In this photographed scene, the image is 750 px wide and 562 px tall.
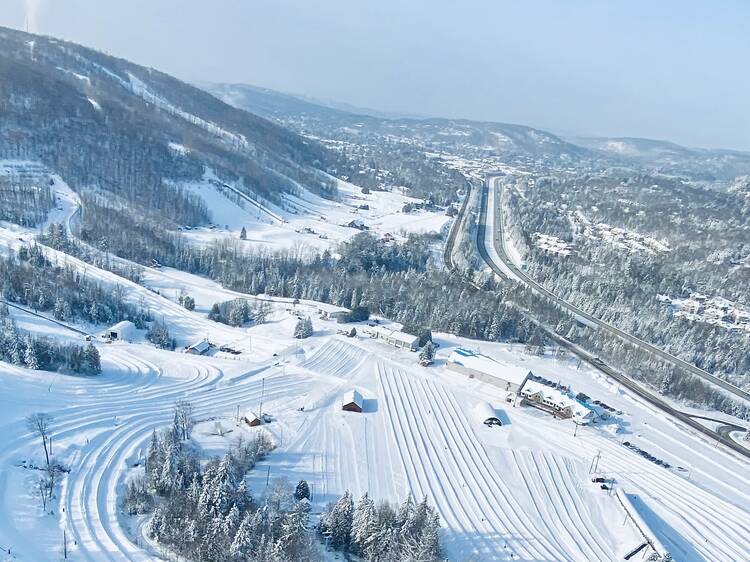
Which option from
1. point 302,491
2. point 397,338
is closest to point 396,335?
point 397,338

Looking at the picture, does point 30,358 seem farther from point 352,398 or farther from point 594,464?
point 594,464

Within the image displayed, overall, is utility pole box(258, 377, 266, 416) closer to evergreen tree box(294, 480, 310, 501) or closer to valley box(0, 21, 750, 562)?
valley box(0, 21, 750, 562)

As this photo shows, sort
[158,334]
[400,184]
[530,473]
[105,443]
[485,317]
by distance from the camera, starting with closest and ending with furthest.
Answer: [105,443], [530,473], [158,334], [485,317], [400,184]

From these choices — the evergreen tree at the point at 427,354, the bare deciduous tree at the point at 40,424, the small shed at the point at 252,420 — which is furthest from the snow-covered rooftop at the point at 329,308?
the bare deciduous tree at the point at 40,424

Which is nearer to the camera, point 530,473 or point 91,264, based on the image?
point 530,473

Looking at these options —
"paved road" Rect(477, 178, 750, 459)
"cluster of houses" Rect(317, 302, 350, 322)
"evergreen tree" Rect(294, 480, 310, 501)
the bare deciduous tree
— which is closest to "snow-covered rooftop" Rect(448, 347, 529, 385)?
"paved road" Rect(477, 178, 750, 459)

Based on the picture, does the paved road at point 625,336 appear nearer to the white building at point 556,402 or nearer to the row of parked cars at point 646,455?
the row of parked cars at point 646,455

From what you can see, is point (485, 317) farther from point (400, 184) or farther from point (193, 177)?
point (400, 184)

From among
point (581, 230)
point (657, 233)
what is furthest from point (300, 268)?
point (657, 233)
